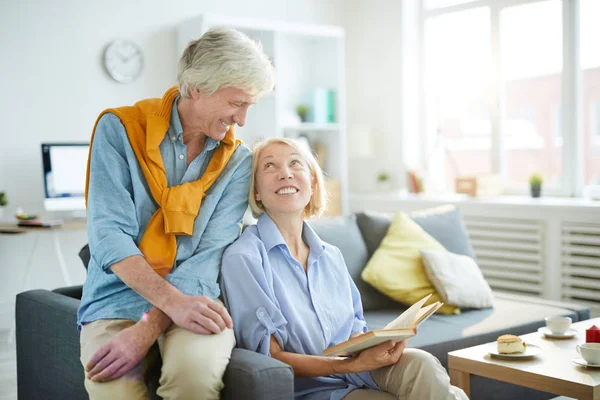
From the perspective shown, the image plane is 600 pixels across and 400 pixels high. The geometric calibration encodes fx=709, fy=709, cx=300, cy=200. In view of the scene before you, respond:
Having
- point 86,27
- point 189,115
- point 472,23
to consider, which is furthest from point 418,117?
point 189,115

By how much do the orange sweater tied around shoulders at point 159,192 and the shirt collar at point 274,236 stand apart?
8.0 inches

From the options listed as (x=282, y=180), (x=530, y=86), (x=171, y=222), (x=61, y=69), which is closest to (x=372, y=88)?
(x=530, y=86)

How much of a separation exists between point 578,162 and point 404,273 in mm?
2316

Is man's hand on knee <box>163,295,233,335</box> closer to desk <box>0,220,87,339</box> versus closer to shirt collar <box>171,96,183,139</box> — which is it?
shirt collar <box>171,96,183,139</box>

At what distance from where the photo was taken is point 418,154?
6059mm

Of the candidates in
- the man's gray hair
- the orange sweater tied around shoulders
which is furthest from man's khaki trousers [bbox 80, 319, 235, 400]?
the man's gray hair

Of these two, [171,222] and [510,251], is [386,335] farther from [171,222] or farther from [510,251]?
[510,251]

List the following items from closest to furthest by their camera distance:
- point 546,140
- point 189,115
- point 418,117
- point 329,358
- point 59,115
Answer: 1. point 329,358
2. point 189,115
3. point 59,115
4. point 546,140
5. point 418,117

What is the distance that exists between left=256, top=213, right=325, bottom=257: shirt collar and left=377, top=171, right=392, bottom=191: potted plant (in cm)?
371

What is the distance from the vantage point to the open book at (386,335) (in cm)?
169

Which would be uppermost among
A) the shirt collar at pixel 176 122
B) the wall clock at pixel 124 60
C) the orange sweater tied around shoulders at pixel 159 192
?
the wall clock at pixel 124 60

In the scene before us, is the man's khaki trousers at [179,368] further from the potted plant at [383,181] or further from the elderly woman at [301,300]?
the potted plant at [383,181]

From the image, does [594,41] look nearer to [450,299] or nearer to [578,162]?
[578,162]

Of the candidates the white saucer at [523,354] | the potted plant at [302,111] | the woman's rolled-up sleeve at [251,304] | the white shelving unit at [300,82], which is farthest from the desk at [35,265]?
the white saucer at [523,354]
